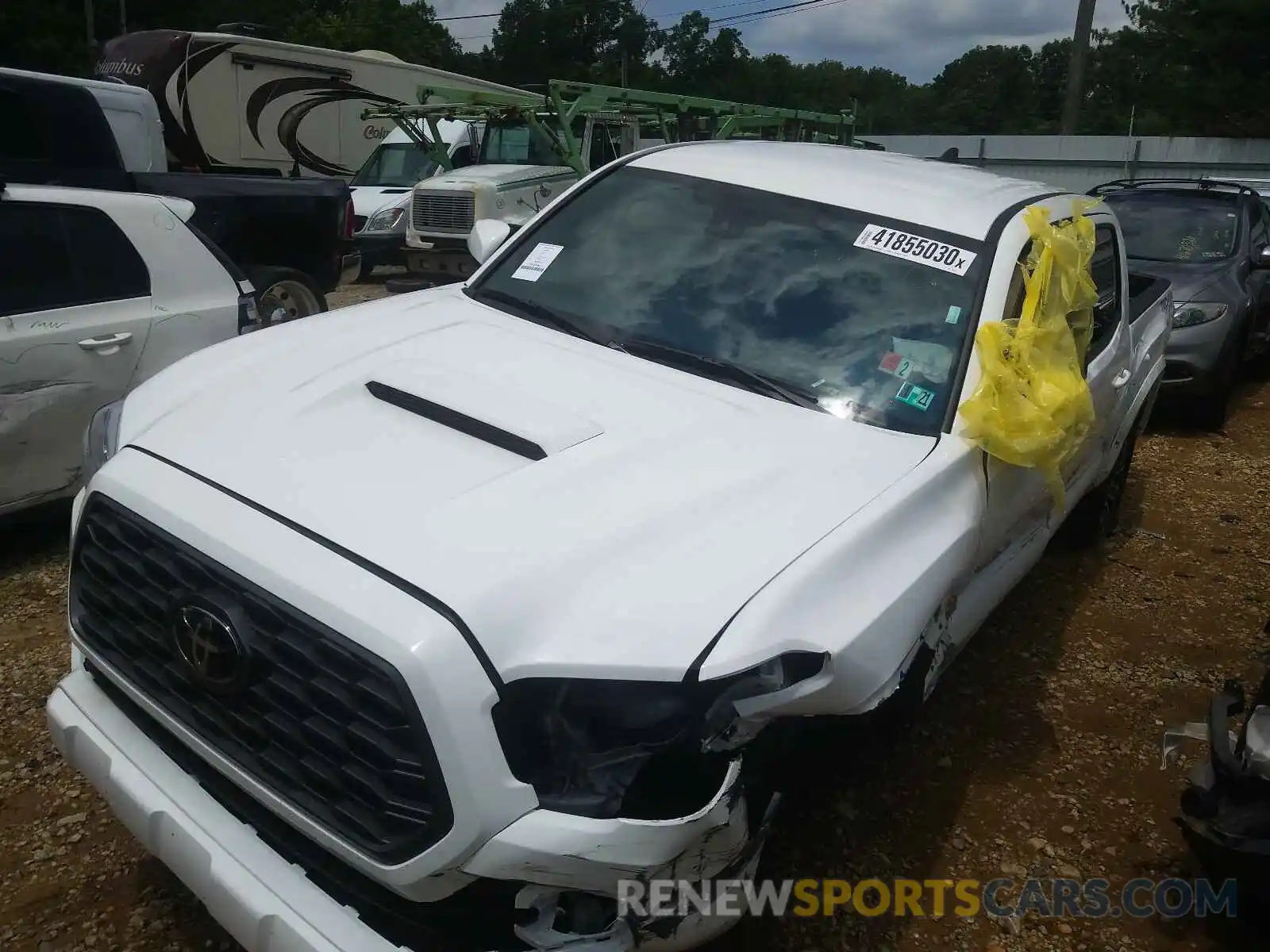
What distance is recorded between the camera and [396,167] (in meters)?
15.3

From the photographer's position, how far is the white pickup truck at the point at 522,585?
174 centimetres

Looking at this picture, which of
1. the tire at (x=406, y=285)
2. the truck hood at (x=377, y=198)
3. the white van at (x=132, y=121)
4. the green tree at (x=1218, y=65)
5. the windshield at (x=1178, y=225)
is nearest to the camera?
the white van at (x=132, y=121)

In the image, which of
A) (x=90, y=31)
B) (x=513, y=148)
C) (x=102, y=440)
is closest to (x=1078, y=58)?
(x=513, y=148)

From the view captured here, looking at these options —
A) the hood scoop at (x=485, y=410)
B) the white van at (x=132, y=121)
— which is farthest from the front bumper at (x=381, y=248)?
the hood scoop at (x=485, y=410)

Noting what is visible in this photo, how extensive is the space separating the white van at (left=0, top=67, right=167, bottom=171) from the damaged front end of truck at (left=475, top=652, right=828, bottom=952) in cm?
670

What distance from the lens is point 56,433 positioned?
411 cm

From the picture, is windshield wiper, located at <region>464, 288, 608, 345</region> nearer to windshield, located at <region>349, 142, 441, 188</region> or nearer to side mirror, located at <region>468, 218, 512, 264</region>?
side mirror, located at <region>468, 218, 512, 264</region>

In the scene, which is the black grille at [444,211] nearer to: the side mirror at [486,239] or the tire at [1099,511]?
the side mirror at [486,239]

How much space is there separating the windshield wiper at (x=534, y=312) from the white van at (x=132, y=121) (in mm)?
4872

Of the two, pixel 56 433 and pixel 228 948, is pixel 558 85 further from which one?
pixel 228 948

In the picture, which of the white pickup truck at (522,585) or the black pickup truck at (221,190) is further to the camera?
the black pickup truck at (221,190)

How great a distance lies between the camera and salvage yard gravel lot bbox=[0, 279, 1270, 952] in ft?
8.25

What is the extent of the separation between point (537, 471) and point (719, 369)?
0.86 meters
